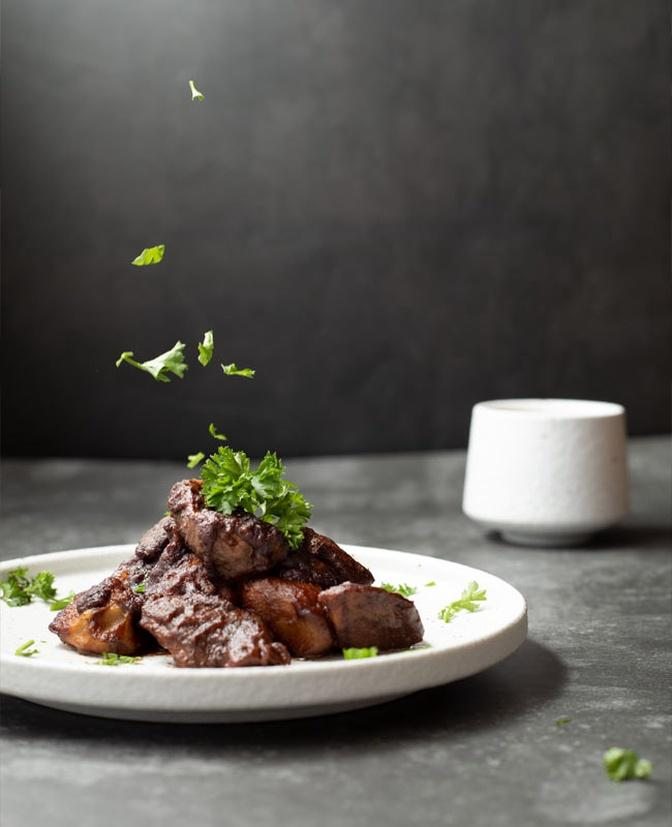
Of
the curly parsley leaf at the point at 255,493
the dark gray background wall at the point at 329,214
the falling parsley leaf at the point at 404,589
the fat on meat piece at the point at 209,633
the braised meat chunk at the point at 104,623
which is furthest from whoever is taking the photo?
the dark gray background wall at the point at 329,214

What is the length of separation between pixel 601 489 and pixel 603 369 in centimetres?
224

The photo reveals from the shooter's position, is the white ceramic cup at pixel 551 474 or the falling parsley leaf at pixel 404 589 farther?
the white ceramic cup at pixel 551 474

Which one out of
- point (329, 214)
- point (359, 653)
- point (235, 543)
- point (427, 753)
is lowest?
point (427, 753)

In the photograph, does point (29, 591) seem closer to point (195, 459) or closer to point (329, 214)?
point (195, 459)

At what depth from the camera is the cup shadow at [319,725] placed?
63.2 inches

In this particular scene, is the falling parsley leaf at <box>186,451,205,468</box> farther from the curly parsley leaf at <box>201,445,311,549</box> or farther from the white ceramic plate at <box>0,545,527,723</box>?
the white ceramic plate at <box>0,545,527,723</box>

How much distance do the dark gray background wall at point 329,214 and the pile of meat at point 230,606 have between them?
116 inches

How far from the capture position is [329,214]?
485cm

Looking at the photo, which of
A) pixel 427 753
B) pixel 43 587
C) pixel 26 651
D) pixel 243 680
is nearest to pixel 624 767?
pixel 427 753

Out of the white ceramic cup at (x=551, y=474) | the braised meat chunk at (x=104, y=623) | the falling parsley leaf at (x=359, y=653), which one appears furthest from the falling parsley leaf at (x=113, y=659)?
the white ceramic cup at (x=551, y=474)

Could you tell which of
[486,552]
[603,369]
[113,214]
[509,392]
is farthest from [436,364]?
[486,552]

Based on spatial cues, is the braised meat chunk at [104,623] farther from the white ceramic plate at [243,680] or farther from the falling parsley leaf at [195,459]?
the falling parsley leaf at [195,459]

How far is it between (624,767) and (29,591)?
38.6 inches

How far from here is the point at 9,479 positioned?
13.2 ft
